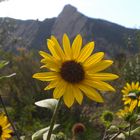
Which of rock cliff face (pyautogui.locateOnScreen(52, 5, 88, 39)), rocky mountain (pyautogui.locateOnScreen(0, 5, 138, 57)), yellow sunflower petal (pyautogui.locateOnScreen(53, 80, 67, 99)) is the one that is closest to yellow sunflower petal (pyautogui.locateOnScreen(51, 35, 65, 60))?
yellow sunflower petal (pyautogui.locateOnScreen(53, 80, 67, 99))

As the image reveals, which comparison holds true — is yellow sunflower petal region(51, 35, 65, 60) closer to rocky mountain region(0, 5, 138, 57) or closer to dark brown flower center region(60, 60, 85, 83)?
dark brown flower center region(60, 60, 85, 83)

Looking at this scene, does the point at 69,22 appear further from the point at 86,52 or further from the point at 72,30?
the point at 86,52

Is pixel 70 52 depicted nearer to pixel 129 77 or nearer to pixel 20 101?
pixel 20 101

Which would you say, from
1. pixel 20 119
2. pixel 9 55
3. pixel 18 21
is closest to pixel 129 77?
pixel 9 55

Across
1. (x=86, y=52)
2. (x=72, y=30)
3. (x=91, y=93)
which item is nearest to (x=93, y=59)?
(x=86, y=52)

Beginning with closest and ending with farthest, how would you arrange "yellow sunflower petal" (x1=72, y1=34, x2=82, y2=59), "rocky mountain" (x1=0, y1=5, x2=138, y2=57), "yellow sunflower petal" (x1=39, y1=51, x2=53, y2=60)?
"yellow sunflower petal" (x1=39, y1=51, x2=53, y2=60) < "yellow sunflower petal" (x1=72, y1=34, x2=82, y2=59) < "rocky mountain" (x1=0, y1=5, x2=138, y2=57)

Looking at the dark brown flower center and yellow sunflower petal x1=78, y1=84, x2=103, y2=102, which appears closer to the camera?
yellow sunflower petal x1=78, y1=84, x2=103, y2=102

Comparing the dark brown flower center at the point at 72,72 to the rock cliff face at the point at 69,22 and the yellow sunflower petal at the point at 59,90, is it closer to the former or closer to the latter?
the yellow sunflower petal at the point at 59,90
